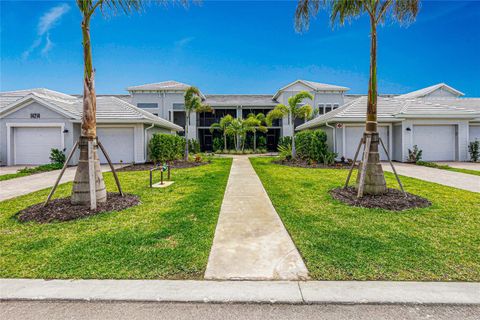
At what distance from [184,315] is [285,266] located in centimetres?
138

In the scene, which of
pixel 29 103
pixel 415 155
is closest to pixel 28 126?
pixel 29 103

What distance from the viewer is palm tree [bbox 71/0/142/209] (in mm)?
5426

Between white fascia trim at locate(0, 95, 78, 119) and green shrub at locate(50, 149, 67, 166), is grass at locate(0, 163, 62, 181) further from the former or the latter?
white fascia trim at locate(0, 95, 78, 119)

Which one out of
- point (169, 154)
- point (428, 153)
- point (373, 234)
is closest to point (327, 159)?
point (428, 153)

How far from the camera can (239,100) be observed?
105 ft

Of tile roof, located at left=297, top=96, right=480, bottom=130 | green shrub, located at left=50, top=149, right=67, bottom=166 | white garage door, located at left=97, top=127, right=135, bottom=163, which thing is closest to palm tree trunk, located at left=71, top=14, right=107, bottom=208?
white garage door, located at left=97, top=127, right=135, bottom=163

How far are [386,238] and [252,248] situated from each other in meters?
2.15

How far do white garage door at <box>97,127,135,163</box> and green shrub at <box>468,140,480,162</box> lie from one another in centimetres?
2176

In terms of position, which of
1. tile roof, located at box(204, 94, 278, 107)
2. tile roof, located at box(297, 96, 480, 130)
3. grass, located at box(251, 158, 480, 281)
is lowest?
grass, located at box(251, 158, 480, 281)

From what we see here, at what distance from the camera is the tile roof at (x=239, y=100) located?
29.9 meters

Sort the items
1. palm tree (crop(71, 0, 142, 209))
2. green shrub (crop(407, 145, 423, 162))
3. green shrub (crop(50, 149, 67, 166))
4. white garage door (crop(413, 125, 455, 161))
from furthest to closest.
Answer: white garage door (crop(413, 125, 455, 161)), green shrub (crop(407, 145, 423, 162)), green shrub (crop(50, 149, 67, 166)), palm tree (crop(71, 0, 142, 209))

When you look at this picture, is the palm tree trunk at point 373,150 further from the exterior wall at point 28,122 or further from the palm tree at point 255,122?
the palm tree at point 255,122

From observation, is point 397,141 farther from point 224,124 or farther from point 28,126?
point 28,126

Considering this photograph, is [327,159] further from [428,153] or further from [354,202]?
[354,202]
